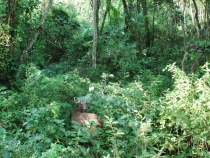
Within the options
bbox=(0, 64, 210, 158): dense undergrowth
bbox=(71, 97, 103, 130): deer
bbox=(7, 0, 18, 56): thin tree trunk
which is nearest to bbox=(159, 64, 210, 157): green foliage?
bbox=(0, 64, 210, 158): dense undergrowth

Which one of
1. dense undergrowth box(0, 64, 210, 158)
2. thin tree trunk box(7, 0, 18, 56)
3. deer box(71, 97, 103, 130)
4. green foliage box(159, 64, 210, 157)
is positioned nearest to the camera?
dense undergrowth box(0, 64, 210, 158)

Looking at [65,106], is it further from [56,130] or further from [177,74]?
[177,74]

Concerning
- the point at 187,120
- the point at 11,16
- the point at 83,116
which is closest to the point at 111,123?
the point at 83,116

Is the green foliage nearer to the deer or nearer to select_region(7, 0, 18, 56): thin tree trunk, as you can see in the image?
the deer

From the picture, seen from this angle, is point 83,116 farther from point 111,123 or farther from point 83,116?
point 111,123

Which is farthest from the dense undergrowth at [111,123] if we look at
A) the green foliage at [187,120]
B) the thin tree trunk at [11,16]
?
the thin tree trunk at [11,16]

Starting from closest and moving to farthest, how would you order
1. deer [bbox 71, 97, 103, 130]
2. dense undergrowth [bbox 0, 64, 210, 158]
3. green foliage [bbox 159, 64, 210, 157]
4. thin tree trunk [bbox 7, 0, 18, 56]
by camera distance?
1. dense undergrowth [bbox 0, 64, 210, 158]
2. green foliage [bbox 159, 64, 210, 157]
3. deer [bbox 71, 97, 103, 130]
4. thin tree trunk [bbox 7, 0, 18, 56]

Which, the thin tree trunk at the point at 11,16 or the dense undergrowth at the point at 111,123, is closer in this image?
the dense undergrowth at the point at 111,123

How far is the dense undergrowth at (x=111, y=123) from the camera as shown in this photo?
3.19m

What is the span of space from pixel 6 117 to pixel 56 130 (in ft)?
2.52

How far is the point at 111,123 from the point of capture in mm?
3178

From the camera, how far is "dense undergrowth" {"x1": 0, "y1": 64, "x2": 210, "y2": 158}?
10.5ft

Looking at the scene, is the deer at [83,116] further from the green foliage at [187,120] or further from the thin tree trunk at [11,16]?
the thin tree trunk at [11,16]

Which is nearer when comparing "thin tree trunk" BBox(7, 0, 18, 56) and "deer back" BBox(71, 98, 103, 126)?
"deer back" BBox(71, 98, 103, 126)
